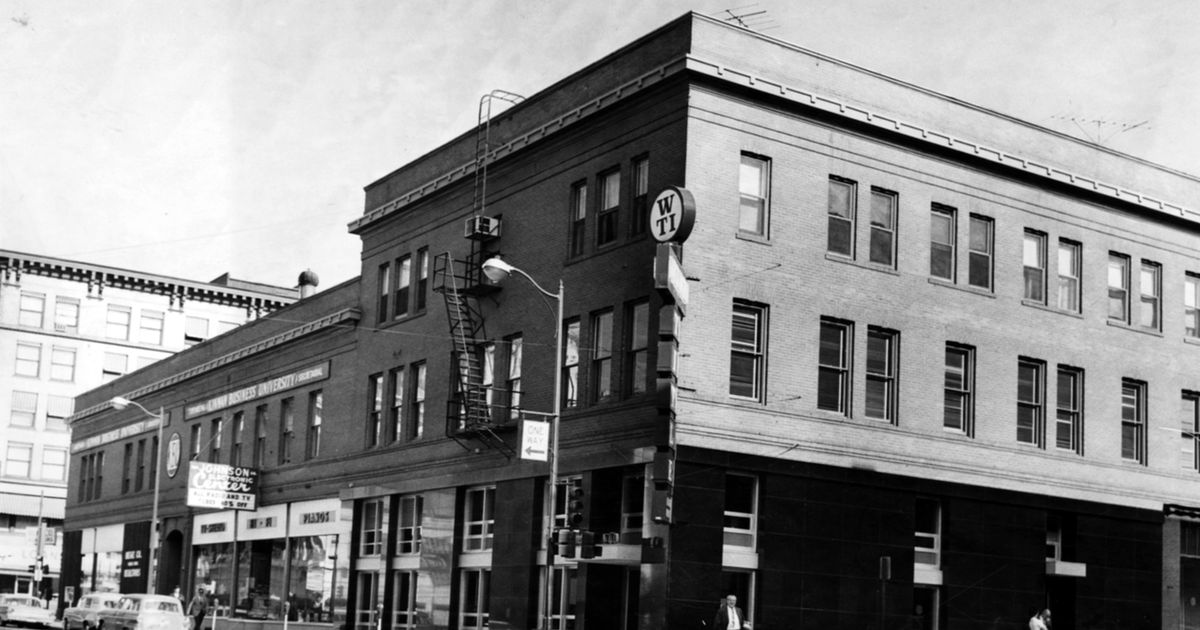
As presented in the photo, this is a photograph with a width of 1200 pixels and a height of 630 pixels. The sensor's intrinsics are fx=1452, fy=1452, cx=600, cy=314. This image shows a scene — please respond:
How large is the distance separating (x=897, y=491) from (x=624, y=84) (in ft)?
40.9

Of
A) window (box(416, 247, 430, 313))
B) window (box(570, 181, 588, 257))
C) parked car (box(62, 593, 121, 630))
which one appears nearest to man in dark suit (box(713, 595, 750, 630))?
window (box(570, 181, 588, 257))

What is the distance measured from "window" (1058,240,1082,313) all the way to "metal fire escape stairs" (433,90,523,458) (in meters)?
16.1

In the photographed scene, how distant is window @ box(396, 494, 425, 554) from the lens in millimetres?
45812

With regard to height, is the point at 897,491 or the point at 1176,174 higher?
the point at 1176,174

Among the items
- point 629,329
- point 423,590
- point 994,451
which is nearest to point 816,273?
point 629,329

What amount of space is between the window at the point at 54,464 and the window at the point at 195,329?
12.6 m

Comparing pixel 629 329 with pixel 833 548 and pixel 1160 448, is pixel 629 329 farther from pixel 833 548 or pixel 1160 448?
pixel 1160 448

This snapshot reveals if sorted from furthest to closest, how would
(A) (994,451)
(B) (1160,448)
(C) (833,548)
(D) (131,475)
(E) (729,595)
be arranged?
(D) (131,475), (B) (1160,448), (A) (994,451), (C) (833,548), (E) (729,595)

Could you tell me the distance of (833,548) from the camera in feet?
117

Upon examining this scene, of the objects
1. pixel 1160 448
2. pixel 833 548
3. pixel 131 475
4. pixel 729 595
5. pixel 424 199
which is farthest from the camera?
pixel 131 475

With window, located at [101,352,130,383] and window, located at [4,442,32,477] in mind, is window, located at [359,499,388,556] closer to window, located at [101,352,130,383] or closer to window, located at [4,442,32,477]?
window, located at [101,352,130,383]

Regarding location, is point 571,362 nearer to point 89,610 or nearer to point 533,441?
point 533,441

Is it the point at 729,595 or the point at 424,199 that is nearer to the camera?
the point at 729,595

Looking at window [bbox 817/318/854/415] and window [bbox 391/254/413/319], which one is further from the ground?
window [bbox 391/254/413/319]
